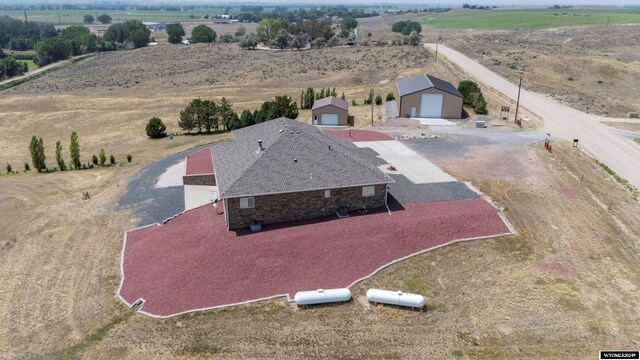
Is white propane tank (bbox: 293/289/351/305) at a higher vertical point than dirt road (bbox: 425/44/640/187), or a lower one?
lower

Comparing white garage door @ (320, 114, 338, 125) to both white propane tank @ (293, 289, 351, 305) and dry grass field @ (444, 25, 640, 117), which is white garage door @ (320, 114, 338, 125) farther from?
white propane tank @ (293, 289, 351, 305)

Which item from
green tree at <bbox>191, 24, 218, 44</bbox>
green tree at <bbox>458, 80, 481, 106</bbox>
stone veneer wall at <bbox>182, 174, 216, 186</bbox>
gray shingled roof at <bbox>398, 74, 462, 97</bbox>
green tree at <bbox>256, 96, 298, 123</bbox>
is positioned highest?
green tree at <bbox>191, 24, 218, 44</bbox>

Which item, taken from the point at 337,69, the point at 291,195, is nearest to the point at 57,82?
the point at 337,69

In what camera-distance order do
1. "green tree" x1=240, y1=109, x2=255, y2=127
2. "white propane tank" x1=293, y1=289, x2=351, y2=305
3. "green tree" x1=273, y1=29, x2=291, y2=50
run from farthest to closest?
"green tree" x1=273, y1=29, x2=291, y2=50
"green tree" x1=240, y1=109, x2=255, y2=127
"white propane tank" x1=293, y1=289, x2=351, y2=305

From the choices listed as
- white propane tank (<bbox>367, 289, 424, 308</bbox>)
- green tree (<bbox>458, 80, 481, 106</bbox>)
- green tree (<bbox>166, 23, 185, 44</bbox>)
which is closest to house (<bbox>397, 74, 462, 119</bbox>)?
green tree (<bbox>458, 80, 481, 106</bbox>)

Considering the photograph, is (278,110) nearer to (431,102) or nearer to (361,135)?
(361,135)

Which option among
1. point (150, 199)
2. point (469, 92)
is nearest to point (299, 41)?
point (469, 92)
